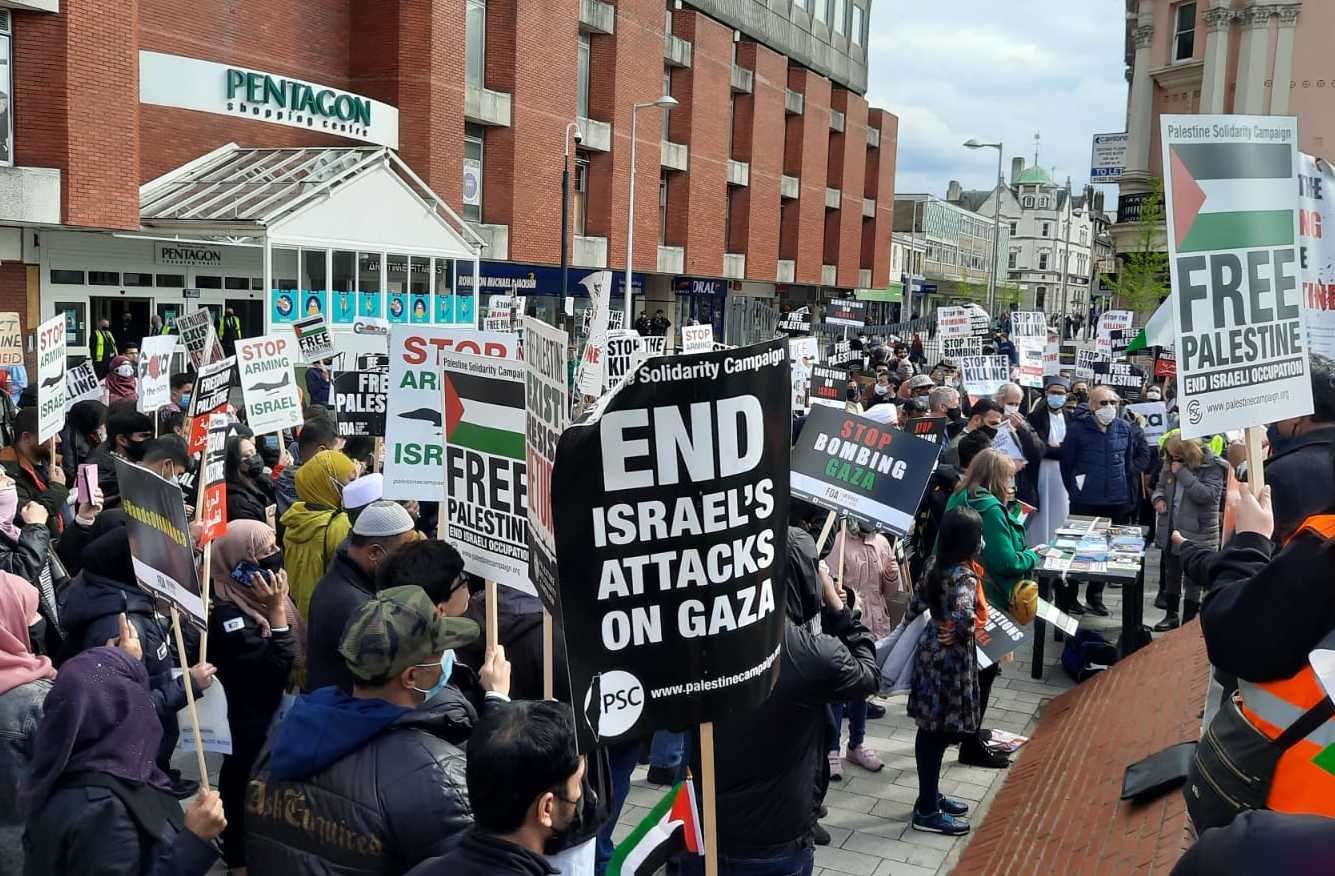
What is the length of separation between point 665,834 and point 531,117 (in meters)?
31.9

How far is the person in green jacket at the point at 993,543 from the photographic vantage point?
23.6 ft

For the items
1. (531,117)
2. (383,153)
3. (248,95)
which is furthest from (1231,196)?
(531,117)

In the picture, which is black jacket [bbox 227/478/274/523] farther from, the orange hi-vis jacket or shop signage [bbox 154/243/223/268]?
shop signage [bbox 154/243/223/268]

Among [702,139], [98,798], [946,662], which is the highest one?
[702,139]

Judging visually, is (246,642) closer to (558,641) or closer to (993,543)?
(558,641)

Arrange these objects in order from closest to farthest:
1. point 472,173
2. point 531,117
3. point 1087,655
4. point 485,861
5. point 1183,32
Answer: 1. point 485,861
2. point 1087,655
3. point 472,173
4. point 531,117
5. point 1183,32

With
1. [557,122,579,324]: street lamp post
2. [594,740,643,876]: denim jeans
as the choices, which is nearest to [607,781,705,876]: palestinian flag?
[594,740,643,876]: denim jeans

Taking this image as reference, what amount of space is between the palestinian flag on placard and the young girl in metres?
2.25

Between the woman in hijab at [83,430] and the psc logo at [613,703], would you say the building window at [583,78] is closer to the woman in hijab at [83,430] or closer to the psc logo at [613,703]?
the woman in hijab at [83,430]

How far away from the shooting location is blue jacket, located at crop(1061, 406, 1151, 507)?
447 inches

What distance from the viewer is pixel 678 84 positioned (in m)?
41.8

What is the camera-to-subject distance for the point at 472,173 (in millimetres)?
32594

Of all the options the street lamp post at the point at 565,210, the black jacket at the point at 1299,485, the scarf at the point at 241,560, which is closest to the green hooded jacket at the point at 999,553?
the black jacket at the point at 1299,485

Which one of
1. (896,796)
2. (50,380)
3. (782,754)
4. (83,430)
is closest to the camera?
(782,754)
